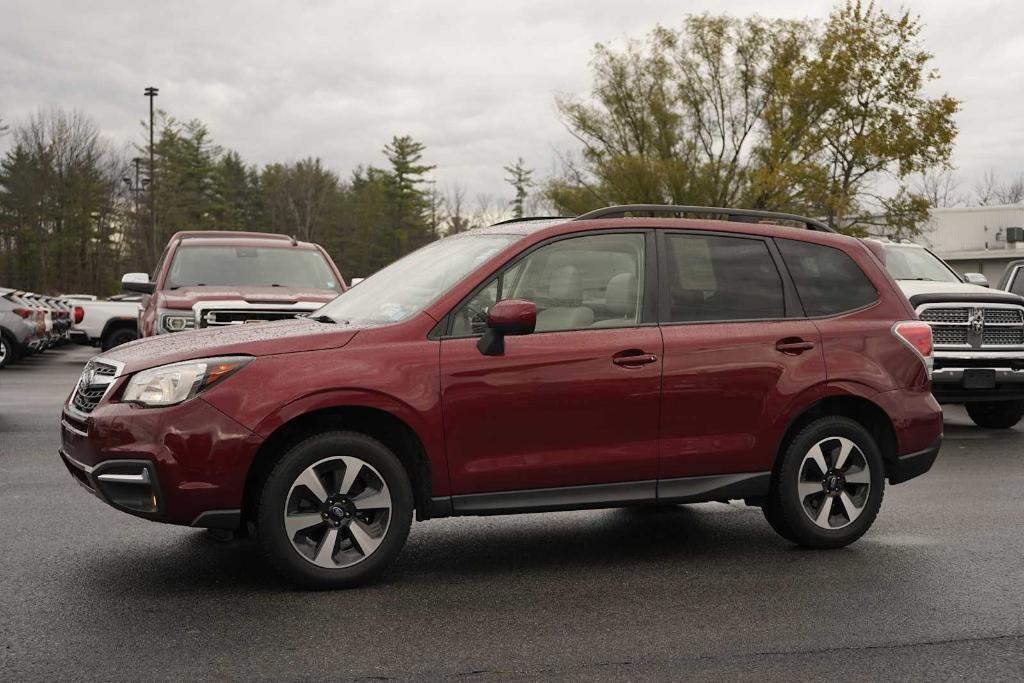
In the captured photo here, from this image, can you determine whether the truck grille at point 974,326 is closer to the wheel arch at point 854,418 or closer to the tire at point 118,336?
the wheel arch at point 854,418

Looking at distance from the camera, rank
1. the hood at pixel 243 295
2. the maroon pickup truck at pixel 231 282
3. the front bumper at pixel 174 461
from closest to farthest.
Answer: the front bumper at pixel 174 461, the maroon pickup truck at pixel 231 282, the hood at pixel 243 295

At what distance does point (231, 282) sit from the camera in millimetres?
12727

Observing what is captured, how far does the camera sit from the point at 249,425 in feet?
17.4

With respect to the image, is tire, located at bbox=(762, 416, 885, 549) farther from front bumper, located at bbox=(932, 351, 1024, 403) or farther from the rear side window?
front bumper, located at bbox=(932, 351, 1024, 403)

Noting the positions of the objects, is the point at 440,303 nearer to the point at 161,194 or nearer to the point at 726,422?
the point at 726,422

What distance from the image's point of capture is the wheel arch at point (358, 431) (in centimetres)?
549

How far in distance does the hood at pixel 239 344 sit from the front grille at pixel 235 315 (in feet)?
18.1

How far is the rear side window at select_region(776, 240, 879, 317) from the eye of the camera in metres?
6.61

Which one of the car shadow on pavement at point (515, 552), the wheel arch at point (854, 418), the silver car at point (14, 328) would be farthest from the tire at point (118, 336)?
the wheel arch at point (854, 418)

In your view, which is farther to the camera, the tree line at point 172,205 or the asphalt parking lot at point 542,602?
the tree line at point 172,205

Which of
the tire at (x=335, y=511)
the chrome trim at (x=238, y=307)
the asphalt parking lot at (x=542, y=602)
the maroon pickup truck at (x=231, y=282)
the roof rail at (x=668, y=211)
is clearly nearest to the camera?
the asphalt parking lot at (x=542, y=602)

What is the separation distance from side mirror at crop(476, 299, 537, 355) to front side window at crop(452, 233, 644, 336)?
128 mm

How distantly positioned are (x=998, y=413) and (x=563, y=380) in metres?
8.93

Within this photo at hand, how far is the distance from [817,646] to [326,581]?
7.21 feet
